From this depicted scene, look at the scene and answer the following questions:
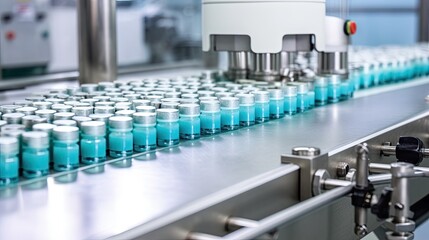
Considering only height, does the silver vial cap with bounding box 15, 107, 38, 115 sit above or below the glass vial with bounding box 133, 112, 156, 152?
above

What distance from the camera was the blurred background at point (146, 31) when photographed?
392 centimetres

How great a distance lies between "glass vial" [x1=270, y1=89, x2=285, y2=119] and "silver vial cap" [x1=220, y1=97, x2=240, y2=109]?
0.47ft

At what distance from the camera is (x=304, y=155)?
34.0 inches

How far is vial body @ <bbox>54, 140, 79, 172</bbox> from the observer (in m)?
0.81

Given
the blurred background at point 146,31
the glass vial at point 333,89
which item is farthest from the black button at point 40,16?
the glass vial at point 333,89

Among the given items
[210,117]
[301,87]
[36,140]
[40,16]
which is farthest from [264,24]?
[40,16]

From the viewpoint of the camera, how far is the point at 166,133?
38.1 inches

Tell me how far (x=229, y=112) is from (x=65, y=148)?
1.19 ft

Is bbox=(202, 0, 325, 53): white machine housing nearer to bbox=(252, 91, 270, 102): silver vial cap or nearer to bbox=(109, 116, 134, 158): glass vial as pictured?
bbox=(252, 91, 270, 102): silver vial cap

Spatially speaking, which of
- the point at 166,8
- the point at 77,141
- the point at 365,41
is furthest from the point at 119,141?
the point at 166,8

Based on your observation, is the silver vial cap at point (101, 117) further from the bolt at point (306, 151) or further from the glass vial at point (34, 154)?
the bolt at point (306, 151)

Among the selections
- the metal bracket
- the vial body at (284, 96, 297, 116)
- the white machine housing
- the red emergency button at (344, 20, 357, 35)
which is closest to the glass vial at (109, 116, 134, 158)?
the metal bracket

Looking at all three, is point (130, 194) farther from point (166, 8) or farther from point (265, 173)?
point (166, 8)

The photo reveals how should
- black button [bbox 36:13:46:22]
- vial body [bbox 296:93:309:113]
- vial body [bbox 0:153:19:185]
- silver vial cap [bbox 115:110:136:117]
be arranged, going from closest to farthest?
1. vial body [bbox 0:153:19:185]
2. silver vial cap [bbox 115:110:136:117]
3. vial body [bbox 296:93:309:113]
4. black button [bbox 36:13:46:22]
